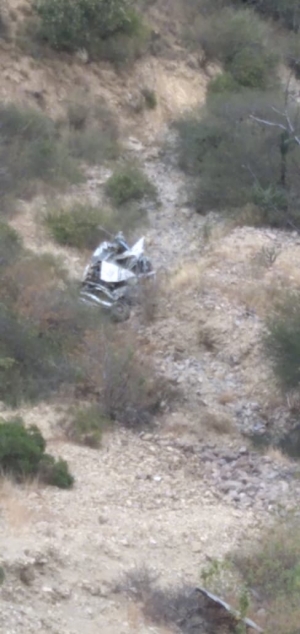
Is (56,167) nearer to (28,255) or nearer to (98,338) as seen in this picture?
(28,255)

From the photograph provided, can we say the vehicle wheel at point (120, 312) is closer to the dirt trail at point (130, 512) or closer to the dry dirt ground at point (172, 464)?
the dry dirt ground at point (172, 464)

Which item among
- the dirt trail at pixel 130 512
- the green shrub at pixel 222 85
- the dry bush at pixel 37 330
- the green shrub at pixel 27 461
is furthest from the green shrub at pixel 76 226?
the green shrub at pixel 27 461

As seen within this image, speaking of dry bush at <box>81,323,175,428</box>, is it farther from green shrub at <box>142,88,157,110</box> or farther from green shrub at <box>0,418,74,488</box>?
green shrub at <box>142,88,157,110</box>

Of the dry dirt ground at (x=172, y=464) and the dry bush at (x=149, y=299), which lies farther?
the dry bush at (x=149, y=299)

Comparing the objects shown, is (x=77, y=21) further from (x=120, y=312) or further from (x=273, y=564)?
(x=273, y=564)

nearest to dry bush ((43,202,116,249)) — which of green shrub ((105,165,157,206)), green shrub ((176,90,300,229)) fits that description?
green shrub ((105,165,157,206))
